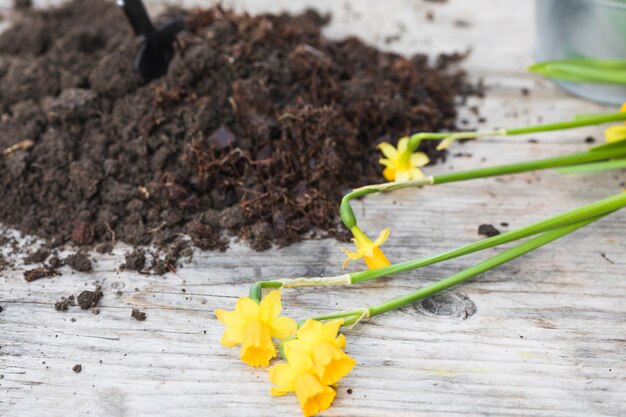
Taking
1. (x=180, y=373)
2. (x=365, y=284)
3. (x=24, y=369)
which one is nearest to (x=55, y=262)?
(x=24, y=369)

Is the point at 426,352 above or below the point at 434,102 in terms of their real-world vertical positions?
below

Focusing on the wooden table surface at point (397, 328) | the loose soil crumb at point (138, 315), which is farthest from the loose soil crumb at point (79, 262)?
the loose soil crumb at point (138, 315)

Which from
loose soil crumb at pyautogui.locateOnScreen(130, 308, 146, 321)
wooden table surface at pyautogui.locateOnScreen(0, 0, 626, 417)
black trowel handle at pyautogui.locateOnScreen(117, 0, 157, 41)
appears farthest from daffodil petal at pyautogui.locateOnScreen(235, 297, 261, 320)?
black trowel handle at pyautogui.locateOnScreen(117, 0, 157, 41)

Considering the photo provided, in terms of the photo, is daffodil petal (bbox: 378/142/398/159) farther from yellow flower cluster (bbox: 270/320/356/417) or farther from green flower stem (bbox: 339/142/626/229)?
yellow flower cluster (bbox: 270/320/356/417)

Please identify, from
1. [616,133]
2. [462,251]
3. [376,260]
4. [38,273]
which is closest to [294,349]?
[376,260]

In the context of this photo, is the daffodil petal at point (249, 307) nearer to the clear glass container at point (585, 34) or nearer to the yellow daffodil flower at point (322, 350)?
the yellow daffodil flower at point (322, 350)

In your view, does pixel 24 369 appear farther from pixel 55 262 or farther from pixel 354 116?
pixel 354 116
